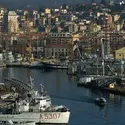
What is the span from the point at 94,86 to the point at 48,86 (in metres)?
1.08

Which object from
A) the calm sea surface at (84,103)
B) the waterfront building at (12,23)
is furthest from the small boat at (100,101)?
the waterfront building at (12,23)

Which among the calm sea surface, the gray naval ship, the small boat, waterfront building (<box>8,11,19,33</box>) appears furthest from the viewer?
waterfront building (<box>8,11,19,33</box>)

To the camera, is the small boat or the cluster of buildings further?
the cluster of buildings

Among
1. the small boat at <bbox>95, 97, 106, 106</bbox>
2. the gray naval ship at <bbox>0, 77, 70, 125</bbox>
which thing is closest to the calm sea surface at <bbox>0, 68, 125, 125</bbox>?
the small boat at <bbox>95, 97, 106, 106</bbox>

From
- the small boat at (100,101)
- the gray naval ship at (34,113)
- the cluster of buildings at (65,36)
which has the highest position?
the cluster of buildings at (65,36)

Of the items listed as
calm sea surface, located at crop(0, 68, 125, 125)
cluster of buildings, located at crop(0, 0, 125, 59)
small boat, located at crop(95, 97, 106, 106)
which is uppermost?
cluster of buildings, located at crop(0, 0, 125, 59)

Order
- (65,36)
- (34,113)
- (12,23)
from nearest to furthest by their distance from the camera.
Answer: (34,113), (65,36), (12,23)

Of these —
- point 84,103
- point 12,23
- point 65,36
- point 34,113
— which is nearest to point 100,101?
point 84,103

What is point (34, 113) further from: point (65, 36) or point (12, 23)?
point (12, 23)

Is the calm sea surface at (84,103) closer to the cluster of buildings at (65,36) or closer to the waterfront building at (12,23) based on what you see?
the cluster of buildings at (65,36)

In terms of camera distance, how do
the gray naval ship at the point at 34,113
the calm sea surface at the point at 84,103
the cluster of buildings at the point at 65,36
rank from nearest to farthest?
the gray naval ship at the point at 34,113, the calm sea surface at the point at 84,103, the cluster of buildings at the point at 65,36

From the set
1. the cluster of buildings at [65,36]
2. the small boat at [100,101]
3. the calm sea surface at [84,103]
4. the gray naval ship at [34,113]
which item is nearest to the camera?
the gray naval ship at [34,113]

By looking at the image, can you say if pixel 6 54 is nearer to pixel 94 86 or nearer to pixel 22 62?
pixel 22 62

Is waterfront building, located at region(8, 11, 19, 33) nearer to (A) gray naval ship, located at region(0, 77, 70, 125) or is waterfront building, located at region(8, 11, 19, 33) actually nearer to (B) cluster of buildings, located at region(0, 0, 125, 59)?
(B) cluster of buildings, located at region(0, 0, 125, 59)
